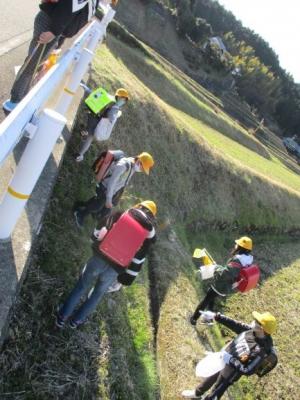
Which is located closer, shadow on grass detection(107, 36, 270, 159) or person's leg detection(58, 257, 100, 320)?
person's leg detection(58, 257, 100, 320)

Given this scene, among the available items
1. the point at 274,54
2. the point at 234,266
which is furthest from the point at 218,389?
the point at 274,54

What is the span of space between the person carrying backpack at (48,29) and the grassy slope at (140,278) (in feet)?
7.24

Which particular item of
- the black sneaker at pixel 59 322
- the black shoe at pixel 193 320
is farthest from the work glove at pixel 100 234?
the black shoe at pixel 193 320

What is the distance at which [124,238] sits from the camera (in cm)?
561

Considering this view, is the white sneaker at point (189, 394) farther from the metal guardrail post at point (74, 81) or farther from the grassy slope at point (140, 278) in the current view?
the metal guardrail post at point (74, 81)

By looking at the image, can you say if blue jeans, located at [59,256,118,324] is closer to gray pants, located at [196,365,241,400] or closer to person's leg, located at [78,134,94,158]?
person's leg, located at [78,134,94,158]

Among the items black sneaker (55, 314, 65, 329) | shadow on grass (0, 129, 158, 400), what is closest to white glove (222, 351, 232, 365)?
shadow on grass (0, 129, 158, 400)

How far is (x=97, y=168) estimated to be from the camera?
7992 mm

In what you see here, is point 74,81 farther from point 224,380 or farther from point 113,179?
point 224,380

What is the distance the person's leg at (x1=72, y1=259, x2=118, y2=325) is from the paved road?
2.68m

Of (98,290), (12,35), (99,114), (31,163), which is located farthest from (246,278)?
(12,35)

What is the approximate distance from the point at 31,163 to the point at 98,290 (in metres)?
2.40

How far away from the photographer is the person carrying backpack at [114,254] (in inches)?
221

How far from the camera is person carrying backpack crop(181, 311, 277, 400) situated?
7895 mm
